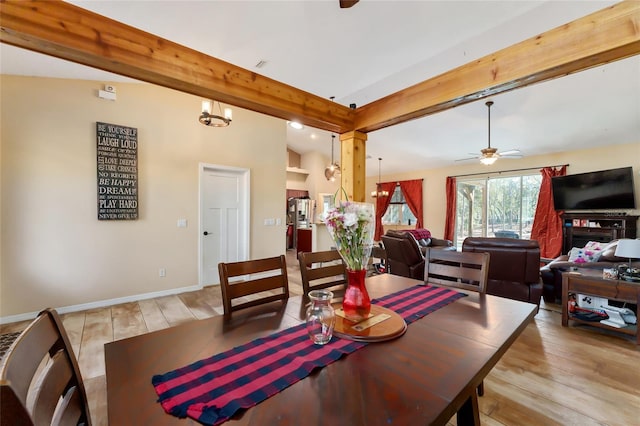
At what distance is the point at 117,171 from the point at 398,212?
7.69 metres

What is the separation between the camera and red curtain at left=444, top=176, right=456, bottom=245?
7523mm

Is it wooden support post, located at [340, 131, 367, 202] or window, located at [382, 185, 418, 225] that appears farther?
window, located at [382, 185, 418, 225]

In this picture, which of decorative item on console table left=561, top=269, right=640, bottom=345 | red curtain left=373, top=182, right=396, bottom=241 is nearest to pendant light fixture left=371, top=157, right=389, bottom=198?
red curtain left=373, top=182, right=396, bottom=241

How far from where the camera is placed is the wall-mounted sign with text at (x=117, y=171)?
11.7ft

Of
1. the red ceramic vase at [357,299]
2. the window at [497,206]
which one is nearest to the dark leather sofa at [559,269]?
the window at [497,206]

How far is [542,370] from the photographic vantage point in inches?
84.0

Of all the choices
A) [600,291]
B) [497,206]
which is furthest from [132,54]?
[497,206]

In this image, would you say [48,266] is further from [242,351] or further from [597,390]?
[597,390]

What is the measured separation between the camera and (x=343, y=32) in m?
2.55

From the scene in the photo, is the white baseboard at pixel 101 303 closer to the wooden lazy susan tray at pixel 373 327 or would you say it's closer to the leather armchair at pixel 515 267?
the wooden lazy susan tray at pixel 373 327

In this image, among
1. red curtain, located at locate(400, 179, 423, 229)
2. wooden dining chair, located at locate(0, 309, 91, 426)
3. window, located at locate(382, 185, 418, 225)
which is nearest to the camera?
wooden dining chair, located at locate(0, 309, 91, 426)

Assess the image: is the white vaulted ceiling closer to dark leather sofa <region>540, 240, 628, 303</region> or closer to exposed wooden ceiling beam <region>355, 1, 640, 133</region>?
exposed wooden ceiling beam <region>355, 1, 640, 133</region>

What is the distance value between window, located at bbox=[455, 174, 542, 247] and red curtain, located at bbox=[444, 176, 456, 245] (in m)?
0.12

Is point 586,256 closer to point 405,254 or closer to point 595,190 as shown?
point 405,254
